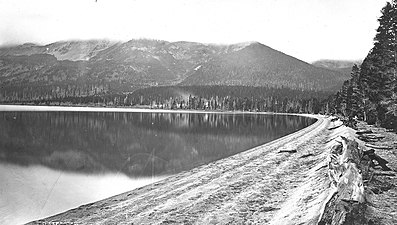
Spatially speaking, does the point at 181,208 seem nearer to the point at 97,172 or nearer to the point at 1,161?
the point at 97,172

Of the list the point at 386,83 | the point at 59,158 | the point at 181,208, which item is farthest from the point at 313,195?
the point at 59,158

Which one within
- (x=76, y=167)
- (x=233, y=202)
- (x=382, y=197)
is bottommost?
(x=76, y=167)

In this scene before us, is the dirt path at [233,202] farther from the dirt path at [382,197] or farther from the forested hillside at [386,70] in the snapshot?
the forested hillside at [386,70]

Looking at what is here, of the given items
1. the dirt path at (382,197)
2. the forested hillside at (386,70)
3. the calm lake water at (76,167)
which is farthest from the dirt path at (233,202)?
the forested hillside at (386,70)

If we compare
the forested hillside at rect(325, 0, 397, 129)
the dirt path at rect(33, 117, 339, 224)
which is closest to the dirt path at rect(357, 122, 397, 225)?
the dirt path at rect(33, 117, 339, 224)

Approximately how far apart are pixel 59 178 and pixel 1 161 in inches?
403

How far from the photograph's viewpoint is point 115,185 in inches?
957

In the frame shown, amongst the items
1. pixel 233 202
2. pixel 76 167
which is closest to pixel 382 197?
pixel 233 202

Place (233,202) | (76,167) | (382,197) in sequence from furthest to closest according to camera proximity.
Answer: (76,167) < (233,202) < (382,197)

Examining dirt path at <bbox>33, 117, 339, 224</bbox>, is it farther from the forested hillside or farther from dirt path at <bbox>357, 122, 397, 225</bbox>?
the forested hillside

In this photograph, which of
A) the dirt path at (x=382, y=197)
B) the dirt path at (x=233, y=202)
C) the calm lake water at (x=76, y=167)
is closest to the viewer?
the dirt path at (x=382, y=197)

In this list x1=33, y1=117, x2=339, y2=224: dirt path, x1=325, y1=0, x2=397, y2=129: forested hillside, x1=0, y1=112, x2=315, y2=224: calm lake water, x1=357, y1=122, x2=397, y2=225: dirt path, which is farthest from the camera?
x1=325, y1=0, x2=397, y2=129: forested hillside

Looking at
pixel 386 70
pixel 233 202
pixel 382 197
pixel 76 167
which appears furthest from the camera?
pixel 386 70

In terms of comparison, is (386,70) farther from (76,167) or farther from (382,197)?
(76,167)
